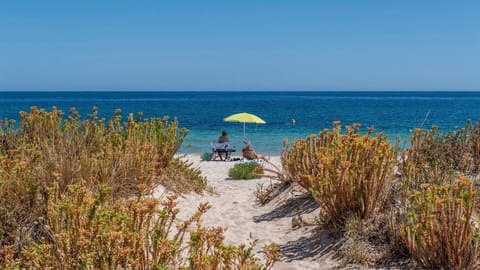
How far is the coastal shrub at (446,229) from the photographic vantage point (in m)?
4.18

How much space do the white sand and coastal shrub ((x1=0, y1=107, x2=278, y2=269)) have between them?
1.04 ft

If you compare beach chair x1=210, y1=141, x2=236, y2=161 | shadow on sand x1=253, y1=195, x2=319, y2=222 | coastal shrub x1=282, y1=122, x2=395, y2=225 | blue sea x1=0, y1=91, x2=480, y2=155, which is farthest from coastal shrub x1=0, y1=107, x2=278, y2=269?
beach chair x1=210, y1=141, x2=236, y2=161

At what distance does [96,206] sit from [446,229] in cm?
295

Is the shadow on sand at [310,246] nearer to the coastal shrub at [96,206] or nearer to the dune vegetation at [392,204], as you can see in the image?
the dune vegetation at [392,204]

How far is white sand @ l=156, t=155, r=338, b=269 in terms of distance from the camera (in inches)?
210

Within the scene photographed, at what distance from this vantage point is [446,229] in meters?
4.20

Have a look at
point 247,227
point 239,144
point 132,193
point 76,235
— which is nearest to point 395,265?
point 247,227

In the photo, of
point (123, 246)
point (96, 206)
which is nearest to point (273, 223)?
point (96, 206)

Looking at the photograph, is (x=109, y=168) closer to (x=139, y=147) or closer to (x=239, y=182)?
(x=139, y=147)

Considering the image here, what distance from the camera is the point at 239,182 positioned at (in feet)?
35.7

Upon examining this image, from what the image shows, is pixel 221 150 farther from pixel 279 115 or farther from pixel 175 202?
pixel 279 115

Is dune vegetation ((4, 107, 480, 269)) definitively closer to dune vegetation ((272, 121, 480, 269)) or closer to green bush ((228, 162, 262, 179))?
dune vegetation ((272, 121, 480, 269))

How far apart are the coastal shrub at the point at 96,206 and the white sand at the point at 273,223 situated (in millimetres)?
316

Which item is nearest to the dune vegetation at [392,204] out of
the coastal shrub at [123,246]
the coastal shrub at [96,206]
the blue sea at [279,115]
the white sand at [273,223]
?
A: the white sand at [273,223]
